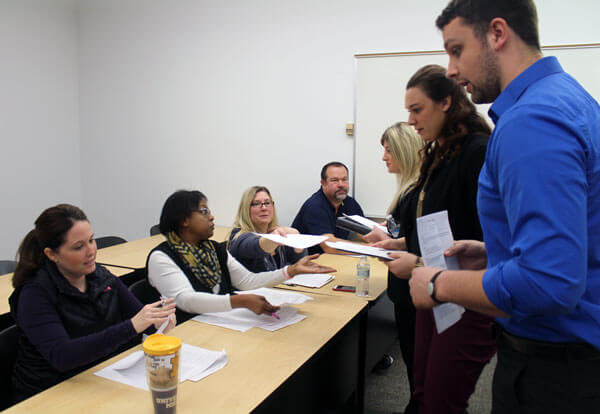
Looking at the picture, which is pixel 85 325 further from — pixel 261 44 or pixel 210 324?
pixel 261 44

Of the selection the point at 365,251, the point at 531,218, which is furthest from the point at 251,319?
the point at 531,218

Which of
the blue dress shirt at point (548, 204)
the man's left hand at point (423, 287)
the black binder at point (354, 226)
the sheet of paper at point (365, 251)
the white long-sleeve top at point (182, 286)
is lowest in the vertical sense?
the white long-sleeve top at point (182, 286)

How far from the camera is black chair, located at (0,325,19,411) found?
1603 mm

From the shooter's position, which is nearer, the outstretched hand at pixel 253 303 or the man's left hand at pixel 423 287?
the man's left hand at pixel 423 287

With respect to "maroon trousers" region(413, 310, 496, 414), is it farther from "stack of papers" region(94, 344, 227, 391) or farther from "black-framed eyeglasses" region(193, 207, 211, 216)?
"black-framed eyeglasses" region(193, 207, 211, 216)

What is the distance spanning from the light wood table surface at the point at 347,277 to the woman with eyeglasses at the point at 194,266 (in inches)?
6.7

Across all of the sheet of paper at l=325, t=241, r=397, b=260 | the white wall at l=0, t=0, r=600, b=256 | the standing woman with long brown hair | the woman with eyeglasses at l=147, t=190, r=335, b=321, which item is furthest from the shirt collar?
the white wall at l=0, t=0, r=600, b=256

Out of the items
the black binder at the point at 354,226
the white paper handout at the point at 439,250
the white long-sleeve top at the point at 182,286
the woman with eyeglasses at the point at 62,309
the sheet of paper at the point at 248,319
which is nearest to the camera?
the white paper handout at the point at 439,250

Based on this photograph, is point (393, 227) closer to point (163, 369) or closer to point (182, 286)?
point (182, 286)

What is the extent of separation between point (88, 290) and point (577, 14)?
394cm

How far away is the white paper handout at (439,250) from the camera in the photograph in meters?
1.13

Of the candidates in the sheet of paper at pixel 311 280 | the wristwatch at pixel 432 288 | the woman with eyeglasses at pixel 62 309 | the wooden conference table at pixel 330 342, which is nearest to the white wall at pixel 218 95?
the wooden conference table at pixel 330 342

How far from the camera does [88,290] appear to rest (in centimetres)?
166

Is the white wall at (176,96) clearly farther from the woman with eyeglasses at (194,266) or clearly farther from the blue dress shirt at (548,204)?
the blue dress shirt at (548,204)
